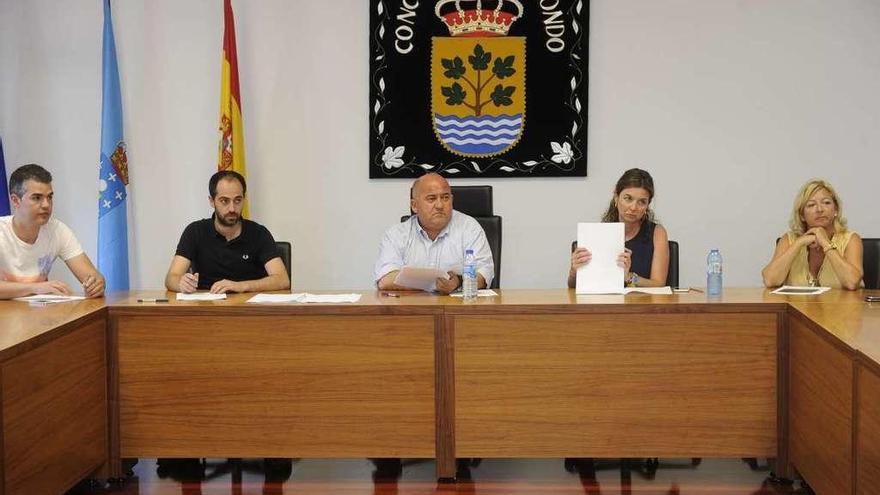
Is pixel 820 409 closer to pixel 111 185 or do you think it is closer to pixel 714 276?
pixel 714 276

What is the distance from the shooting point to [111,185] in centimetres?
454

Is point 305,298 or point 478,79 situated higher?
point 478,79

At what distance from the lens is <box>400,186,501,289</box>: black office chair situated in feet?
12.2

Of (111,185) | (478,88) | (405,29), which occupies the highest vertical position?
(405,29)

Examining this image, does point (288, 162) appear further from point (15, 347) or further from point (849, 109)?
point (849, 109)

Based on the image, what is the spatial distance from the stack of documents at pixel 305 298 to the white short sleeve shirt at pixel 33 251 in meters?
0.89

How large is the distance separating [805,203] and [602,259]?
97 cm

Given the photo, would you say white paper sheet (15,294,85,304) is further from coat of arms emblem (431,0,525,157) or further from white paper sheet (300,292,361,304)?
coat of arms emblem (431,0,525,157)

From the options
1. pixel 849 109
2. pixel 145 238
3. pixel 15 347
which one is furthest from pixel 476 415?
pixel 849 109

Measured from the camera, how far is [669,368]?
2.89 m

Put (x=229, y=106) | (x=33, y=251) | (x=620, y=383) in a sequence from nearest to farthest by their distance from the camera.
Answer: (x=620, y=383)
(x=33, y=251)
(x=229, y=106)

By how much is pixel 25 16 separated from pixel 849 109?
455 cm

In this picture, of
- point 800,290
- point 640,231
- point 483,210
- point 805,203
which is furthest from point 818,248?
point 483,210

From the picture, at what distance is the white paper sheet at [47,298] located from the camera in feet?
10.2
